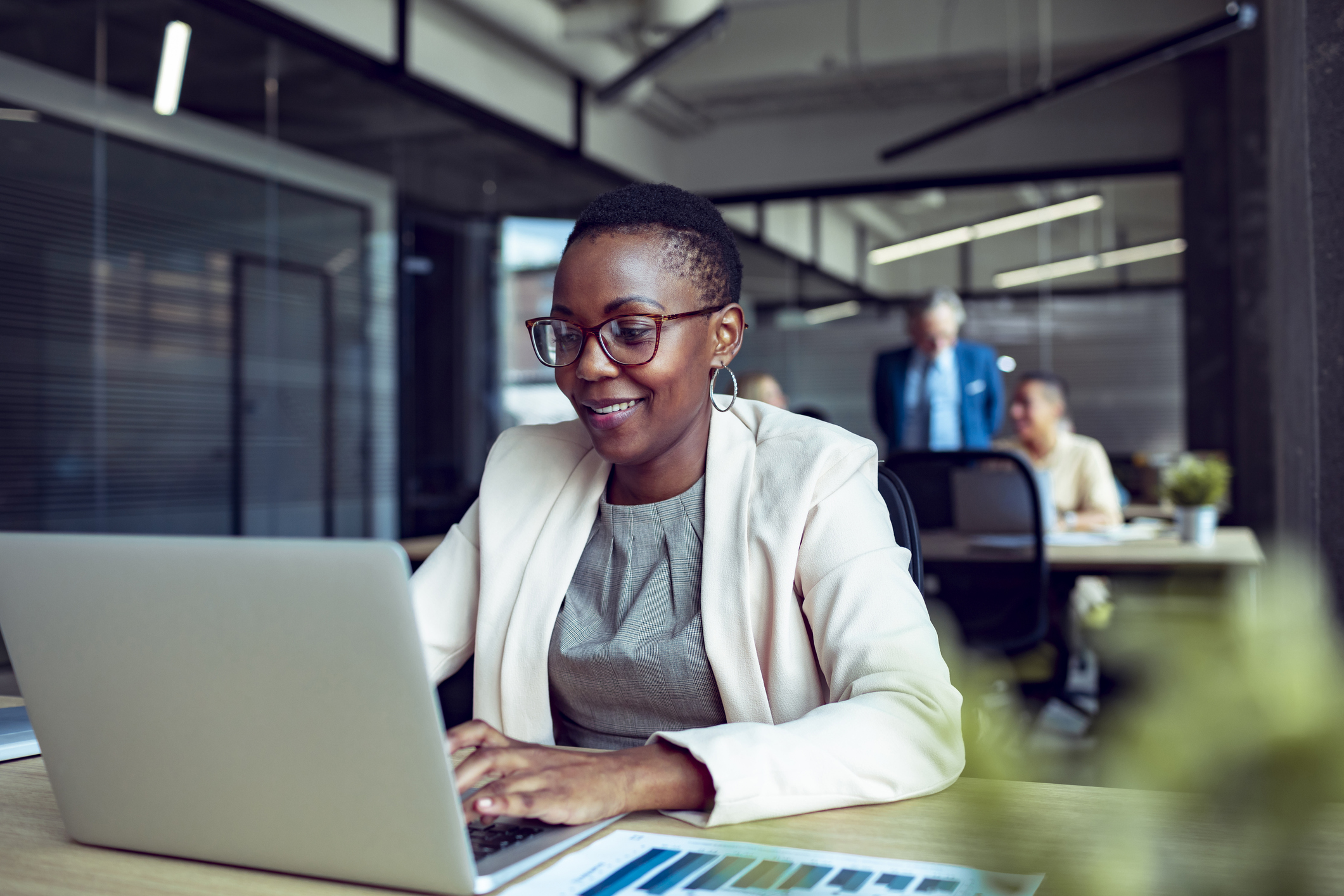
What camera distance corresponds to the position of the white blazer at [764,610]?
922mm

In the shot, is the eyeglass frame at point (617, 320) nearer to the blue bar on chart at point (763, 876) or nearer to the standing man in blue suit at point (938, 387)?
the blue bar on chart at point (763, 876)

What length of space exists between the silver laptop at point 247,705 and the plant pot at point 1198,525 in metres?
3.24

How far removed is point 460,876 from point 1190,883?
521mm

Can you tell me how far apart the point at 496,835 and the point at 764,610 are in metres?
0.47

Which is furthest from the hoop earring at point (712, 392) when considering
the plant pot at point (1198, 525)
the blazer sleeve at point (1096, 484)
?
the blazer sleeve at point (1096, 484)

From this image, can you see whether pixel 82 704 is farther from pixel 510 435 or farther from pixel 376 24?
pixel 376 24

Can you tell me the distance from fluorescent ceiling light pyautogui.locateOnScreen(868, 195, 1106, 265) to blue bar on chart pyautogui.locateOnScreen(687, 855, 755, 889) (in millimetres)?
6983

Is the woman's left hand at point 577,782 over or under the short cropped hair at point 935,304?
under

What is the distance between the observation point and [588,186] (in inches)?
292

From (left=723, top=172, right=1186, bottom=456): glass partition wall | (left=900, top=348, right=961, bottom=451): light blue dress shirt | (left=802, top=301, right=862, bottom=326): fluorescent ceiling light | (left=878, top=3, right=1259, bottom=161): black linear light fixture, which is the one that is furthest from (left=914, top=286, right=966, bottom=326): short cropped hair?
(left=802, top=301, right=862, bottom=326): fluorescent ceiling light

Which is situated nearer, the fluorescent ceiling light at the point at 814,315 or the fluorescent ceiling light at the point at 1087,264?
the fluorescent ceiling light at the point at 1087,264

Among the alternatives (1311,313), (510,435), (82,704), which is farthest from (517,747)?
(1311,313)

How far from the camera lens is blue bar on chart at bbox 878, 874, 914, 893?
706 mm

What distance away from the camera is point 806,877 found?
2.40ft
